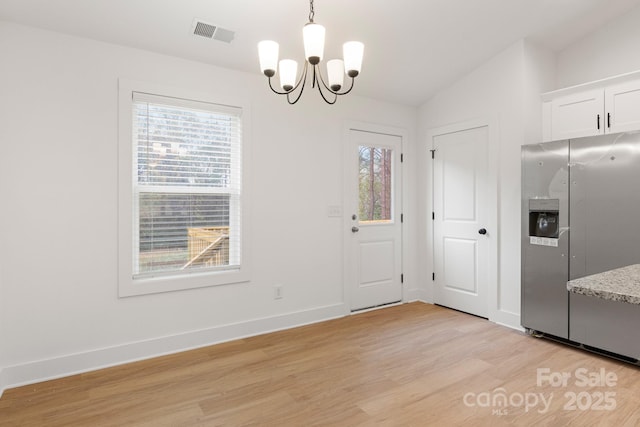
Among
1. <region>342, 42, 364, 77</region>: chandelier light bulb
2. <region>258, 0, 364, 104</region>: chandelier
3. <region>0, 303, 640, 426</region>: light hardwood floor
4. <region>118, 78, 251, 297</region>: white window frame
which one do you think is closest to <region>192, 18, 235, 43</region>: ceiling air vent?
<region>118, 78, 251, 297</region>: white window frame

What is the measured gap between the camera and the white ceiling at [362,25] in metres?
2.54

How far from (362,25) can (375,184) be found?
1.78 metres

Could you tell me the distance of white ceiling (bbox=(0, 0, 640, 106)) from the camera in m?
2.54

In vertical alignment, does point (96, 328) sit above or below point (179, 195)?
below

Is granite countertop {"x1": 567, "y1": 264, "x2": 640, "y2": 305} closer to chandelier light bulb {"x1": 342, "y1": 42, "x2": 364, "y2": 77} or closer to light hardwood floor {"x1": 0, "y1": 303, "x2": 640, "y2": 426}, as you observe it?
light hardwood floor {"x1": 0, "y1": 303, "x2": 640, "y2": 426}

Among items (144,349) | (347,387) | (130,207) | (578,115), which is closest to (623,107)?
(578,115)

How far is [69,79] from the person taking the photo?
2.67 metres

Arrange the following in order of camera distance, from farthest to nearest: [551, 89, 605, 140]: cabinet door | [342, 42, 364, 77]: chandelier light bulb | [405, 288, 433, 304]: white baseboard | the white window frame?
[405, 288, 433, 304]: white baseboard, [551, 89, 605, 140]: cabinet door, the white window frame, [342, 42, 364, 77]: chandelier light bulb

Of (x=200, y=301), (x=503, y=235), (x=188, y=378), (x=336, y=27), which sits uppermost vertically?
(x=336, y=27)

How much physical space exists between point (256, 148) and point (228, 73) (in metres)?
0.70

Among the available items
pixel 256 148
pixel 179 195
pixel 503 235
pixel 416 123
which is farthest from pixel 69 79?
pixel 503 235

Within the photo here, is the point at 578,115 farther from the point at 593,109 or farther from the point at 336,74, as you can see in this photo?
the point at 336,74

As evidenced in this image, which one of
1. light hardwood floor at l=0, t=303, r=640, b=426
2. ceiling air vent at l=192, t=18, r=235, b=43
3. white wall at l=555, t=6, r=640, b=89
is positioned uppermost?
white wall at l=555, t=6, r=640, b=89

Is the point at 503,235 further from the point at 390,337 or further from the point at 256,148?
the point at 256,148
